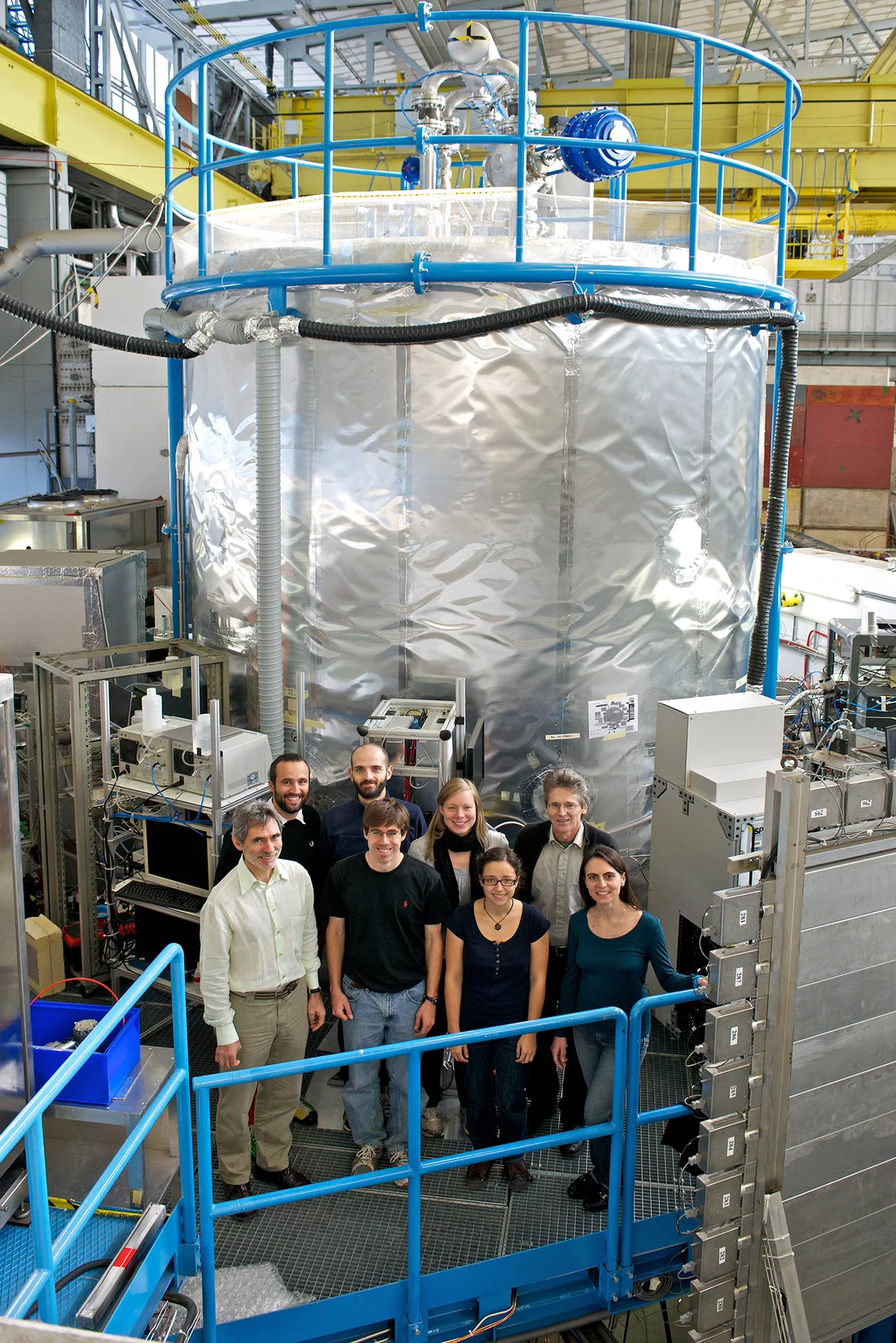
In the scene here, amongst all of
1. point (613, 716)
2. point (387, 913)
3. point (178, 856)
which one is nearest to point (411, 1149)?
point (387, 913)

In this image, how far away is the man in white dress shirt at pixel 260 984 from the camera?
15.2 feet

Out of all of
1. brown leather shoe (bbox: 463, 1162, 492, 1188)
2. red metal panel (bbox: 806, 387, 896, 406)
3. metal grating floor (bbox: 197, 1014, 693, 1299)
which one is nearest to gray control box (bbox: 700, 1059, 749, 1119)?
metal grating floor (bbox: 197, 1014, 693, 1299)

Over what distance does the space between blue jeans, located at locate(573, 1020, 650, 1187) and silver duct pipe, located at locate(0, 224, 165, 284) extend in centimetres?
953

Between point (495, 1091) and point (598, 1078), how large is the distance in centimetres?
53

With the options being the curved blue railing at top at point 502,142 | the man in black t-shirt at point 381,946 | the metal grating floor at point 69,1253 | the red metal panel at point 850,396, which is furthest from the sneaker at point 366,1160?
the red metal panel at point 850,396

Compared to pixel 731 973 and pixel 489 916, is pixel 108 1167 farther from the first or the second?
pixel 731 973

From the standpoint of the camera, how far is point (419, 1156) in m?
4.20

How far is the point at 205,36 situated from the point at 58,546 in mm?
12638

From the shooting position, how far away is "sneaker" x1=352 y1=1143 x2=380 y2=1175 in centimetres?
498

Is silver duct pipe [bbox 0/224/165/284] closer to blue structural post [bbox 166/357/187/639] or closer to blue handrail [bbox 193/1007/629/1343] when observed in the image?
blue structural post [bbox 166/357/187/639]

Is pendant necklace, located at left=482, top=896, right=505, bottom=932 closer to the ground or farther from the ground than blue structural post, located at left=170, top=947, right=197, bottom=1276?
farther from the ground

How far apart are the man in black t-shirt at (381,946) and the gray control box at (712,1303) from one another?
4.89ft

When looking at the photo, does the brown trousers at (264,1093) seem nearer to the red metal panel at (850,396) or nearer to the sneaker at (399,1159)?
the sneaker at (399,1159)

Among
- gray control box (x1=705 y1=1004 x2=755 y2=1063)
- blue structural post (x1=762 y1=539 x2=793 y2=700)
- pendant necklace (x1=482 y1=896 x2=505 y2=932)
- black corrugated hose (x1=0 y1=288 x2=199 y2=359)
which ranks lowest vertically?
gray control box (x1=705 y1=1004 x2=755 y2=1063)
